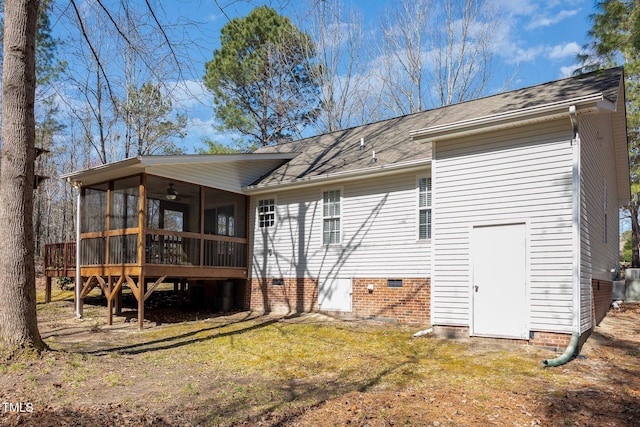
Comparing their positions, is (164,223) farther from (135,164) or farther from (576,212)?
(576,212)

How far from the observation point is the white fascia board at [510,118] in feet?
23.6

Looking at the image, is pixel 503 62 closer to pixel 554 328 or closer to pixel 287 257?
pixel 287 257

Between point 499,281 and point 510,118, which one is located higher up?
point 510,118

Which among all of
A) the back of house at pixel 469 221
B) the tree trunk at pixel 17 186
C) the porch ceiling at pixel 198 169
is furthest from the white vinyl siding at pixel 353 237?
the tree trunk at pixel 17 186

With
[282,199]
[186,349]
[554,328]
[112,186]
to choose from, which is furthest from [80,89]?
[554,328]

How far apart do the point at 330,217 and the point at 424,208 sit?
267 cm

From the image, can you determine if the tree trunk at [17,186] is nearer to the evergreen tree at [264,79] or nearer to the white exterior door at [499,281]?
the white exterior door at [499,281]

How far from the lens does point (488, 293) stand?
8.06 m

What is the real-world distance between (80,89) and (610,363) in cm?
1765

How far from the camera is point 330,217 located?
12211 millimetres

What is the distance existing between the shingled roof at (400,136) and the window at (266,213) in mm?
607

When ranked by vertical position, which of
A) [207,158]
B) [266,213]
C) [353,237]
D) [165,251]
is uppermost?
[207,158]

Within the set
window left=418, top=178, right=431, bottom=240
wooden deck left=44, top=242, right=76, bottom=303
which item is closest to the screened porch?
wooden deck left=44, top=242, right=76, bottom=303

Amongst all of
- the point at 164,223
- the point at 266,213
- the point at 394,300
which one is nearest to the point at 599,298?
the point at 394,300
